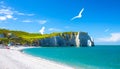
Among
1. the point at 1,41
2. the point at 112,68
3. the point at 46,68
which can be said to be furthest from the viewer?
the point at 1,41

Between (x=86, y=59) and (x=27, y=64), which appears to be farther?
(x=86, y=59)

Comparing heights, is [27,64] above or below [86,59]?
below

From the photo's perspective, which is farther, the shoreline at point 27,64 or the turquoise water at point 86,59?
the turquoise water at point 86,59

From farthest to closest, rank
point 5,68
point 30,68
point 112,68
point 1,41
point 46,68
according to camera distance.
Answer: point 1,41, point 112,68, point 46,68, point 30,68, point 5,68

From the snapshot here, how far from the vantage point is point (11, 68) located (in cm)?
2933

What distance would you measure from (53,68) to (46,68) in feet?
3.12

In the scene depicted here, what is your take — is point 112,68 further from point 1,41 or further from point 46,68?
point 1,41

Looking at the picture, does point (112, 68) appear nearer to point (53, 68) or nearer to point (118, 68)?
point (118, 68)

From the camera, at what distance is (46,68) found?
33.7 m

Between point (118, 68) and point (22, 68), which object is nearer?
point (22, 68)

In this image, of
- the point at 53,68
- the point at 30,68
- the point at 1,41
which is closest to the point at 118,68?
the point at 53,68

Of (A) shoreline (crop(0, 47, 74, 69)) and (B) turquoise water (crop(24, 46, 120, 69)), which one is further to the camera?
(B) turquoise water (crop(24, 46, 120, 69))

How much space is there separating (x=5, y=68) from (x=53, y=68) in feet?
24.2

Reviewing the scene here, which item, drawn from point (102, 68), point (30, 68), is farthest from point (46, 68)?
point (102, 68)
